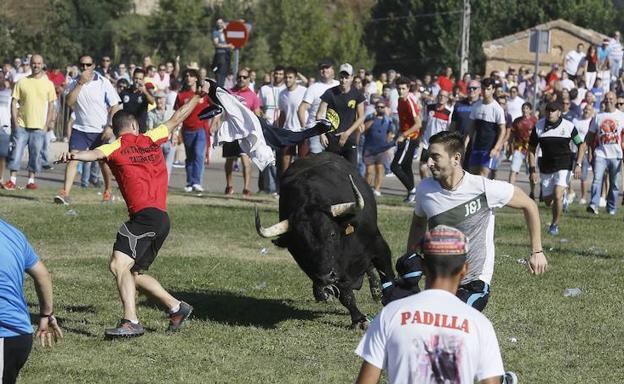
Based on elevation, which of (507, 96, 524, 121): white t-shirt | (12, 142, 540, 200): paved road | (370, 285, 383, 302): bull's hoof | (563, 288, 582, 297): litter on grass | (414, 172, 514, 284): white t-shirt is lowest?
(12, 142, 540, 200): paved road

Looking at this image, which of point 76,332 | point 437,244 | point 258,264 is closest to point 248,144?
point 258,264

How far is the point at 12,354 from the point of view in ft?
20.2

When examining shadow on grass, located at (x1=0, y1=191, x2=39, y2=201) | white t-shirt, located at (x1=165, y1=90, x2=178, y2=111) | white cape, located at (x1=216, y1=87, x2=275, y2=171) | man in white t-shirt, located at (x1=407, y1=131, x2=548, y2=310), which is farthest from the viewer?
white t-shirt, located at (x1=165, y1=90, x2=178, y2=111)

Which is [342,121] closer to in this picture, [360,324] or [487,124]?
[487,124]

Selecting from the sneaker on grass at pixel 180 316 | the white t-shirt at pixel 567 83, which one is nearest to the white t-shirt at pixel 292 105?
the sneaker on grass at pixel 180 316

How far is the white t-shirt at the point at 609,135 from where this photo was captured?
19.6 metres

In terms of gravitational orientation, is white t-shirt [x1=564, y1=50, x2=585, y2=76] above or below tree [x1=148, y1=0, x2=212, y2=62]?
above

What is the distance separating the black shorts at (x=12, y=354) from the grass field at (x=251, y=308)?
2158mm

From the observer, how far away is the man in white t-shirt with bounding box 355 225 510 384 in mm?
4902

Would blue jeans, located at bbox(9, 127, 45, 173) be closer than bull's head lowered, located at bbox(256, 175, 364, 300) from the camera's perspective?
No

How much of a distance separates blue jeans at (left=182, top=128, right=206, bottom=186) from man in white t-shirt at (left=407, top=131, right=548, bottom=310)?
504 inches

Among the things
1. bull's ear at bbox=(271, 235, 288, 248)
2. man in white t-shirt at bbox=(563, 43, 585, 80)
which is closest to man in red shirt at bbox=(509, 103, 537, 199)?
man in white t-shirt at bbox=(563, 43, 585, 80)

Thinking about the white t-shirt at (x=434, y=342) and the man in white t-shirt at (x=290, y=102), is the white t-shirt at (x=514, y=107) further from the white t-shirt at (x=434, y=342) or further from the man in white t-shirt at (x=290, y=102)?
the white t-shirt at (x=434, y=342)

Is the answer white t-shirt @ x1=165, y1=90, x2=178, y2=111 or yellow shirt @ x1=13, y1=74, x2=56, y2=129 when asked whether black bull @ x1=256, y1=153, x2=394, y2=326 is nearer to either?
yellow shirt @ x1=13, y1=74, x2=56, y2=129
